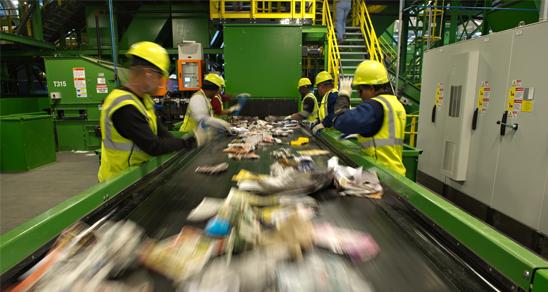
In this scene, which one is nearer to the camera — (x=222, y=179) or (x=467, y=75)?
(x=222, y=179)

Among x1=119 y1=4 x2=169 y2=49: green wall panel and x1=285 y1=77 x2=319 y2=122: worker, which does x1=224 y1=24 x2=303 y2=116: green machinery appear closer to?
x1=285 y1=77 x2=319 y2=122: worker

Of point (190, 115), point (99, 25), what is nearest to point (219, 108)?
point (190, 115)

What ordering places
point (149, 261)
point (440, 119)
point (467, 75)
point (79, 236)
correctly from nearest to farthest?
1. point (149, 261)
2. point (79, 236)
3. point (467, 75)
4. point (440, 119)

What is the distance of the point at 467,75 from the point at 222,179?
3.93 metres

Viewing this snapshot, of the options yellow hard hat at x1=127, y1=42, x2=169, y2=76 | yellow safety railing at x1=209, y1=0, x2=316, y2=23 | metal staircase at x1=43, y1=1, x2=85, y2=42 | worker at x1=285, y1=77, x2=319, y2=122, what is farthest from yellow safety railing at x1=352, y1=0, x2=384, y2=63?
metal staircase at x1=43, y1=1, x2=85, y2=42

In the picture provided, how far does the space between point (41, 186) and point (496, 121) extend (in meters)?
7.06

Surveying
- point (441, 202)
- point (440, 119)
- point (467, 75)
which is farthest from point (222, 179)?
point (440, 119)

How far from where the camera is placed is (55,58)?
26.4ft

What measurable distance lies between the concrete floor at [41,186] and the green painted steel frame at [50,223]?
3.11 metres

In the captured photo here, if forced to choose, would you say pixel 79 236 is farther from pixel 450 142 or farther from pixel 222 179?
pixel 450 142

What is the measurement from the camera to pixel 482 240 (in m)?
1.23

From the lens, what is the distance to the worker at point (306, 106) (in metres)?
5.56

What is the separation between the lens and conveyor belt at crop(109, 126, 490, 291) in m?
1.19

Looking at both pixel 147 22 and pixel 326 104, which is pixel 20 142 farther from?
pixel 326 104
